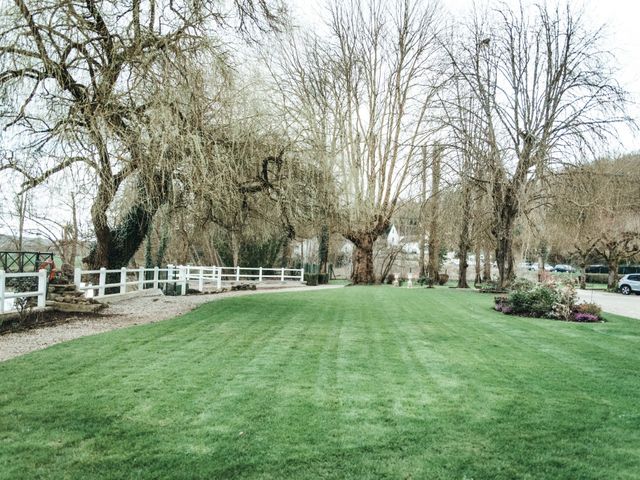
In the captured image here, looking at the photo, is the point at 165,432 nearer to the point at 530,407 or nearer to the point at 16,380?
the point at 16,380

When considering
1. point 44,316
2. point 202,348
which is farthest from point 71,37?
point 202,348

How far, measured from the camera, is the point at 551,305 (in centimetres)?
1443

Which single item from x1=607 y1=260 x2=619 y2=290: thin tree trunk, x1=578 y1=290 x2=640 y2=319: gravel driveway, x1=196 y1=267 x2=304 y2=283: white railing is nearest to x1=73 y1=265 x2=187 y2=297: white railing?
x1=196 y1=267 x2=304 y2=283: white railing

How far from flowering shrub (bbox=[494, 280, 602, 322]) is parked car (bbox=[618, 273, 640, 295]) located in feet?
63.5

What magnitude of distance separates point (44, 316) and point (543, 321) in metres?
11.5

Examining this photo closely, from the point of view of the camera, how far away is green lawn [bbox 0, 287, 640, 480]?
156 inches

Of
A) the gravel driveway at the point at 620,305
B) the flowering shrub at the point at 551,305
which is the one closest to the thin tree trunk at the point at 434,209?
the gravel driveway at the point at 620,305

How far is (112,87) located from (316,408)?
8176mm

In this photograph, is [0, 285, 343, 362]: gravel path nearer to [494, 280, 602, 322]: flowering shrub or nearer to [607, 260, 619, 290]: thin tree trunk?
[494, 280, 602, 322]: flowering shrub

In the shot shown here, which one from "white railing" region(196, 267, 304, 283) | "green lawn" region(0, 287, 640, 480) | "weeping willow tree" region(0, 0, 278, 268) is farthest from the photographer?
"white railing" region(196, 267, 304, 283)

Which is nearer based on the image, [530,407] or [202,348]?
[530,407]

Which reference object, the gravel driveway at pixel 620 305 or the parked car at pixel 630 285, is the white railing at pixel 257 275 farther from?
the parked car at pixel 630 285

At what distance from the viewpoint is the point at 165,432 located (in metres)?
4.46

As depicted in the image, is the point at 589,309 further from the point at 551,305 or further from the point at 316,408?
the point at 316,408
